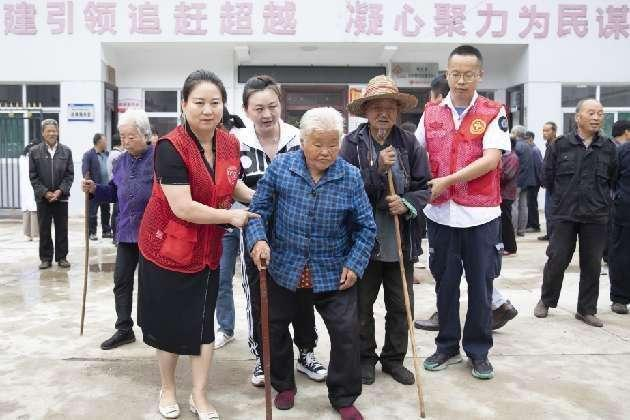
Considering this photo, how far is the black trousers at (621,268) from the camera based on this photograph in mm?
5312

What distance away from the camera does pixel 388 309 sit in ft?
12.0

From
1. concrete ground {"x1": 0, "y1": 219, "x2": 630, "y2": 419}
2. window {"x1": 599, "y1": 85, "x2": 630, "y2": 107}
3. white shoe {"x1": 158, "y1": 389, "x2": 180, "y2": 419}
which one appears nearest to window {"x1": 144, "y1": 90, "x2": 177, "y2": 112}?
concrete ground {"x1": 0, "y1": 219, "x2": 630, "y2": 419}

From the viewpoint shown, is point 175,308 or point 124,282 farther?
point 124,282

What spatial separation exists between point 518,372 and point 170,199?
2374mm

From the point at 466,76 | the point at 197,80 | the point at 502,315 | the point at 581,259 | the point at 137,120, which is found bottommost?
the point at 502,315

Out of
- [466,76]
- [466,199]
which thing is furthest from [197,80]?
[466,199]

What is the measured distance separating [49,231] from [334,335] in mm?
5441

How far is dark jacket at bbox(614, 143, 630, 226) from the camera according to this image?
5.45m

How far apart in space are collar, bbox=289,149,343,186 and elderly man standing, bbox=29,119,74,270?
514 cm

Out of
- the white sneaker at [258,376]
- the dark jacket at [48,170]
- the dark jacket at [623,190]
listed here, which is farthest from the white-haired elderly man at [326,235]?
the dark jacket at [48,170]

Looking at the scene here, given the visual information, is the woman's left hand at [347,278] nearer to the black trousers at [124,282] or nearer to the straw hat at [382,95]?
the straw hat at [382,95]

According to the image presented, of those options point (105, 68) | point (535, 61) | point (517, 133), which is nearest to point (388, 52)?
point (535, 61)

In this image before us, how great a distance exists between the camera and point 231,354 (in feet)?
13.5

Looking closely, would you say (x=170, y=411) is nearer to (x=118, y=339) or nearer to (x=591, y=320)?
(x=118, y=339)
